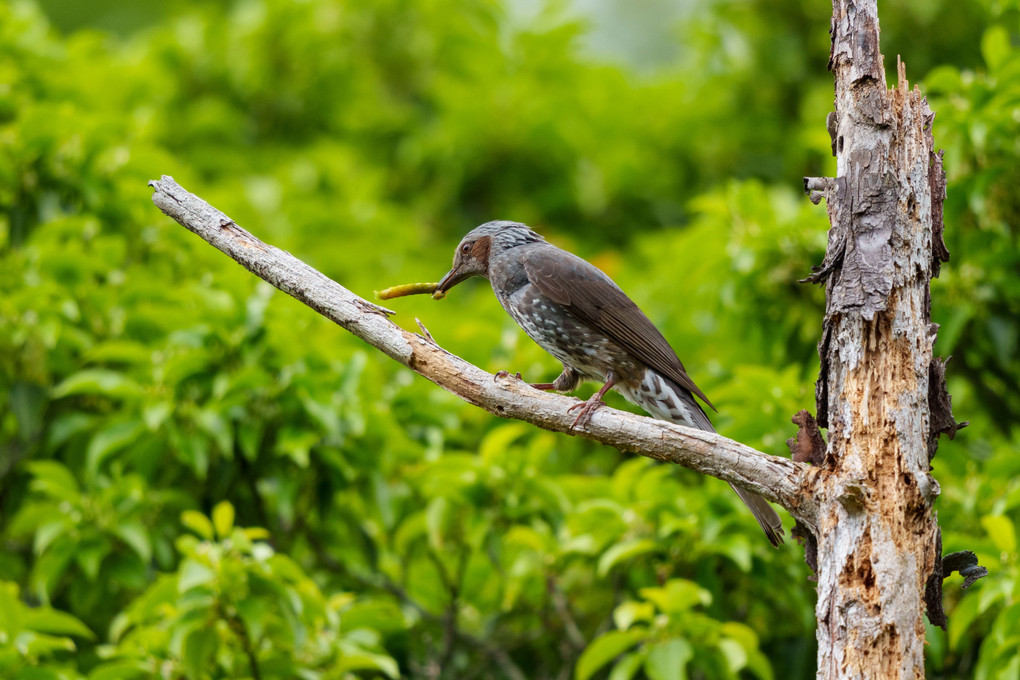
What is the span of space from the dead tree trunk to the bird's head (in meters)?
1.59

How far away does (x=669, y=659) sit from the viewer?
348 centimetres

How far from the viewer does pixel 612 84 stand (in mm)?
8031

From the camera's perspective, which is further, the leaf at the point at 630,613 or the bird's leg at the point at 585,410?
the leaf at the point at 630,613

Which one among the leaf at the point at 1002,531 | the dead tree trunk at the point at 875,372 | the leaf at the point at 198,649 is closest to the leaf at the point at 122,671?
the leaf at the point at 198,649

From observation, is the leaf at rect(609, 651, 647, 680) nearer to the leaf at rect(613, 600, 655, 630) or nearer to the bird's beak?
the leaf at rect(613, 600, 655, 630)

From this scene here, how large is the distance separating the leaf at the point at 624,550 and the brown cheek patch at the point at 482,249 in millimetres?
1255

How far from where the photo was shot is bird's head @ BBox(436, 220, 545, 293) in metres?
3.94

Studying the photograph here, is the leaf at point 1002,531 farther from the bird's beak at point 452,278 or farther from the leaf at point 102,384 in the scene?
the leaf at point 102,384

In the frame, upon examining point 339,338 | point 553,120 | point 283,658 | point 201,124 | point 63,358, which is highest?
point 553,120

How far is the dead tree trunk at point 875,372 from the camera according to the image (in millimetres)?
2336

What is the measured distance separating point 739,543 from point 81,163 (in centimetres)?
350

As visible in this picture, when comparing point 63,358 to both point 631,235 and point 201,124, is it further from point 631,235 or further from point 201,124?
point 631,235

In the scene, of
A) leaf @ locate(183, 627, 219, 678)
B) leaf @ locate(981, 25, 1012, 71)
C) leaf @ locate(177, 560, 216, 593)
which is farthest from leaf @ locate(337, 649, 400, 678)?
leaf @ locate(981, 25, 1012, 71)

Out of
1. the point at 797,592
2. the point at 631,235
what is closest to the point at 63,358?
the point at 797,592
